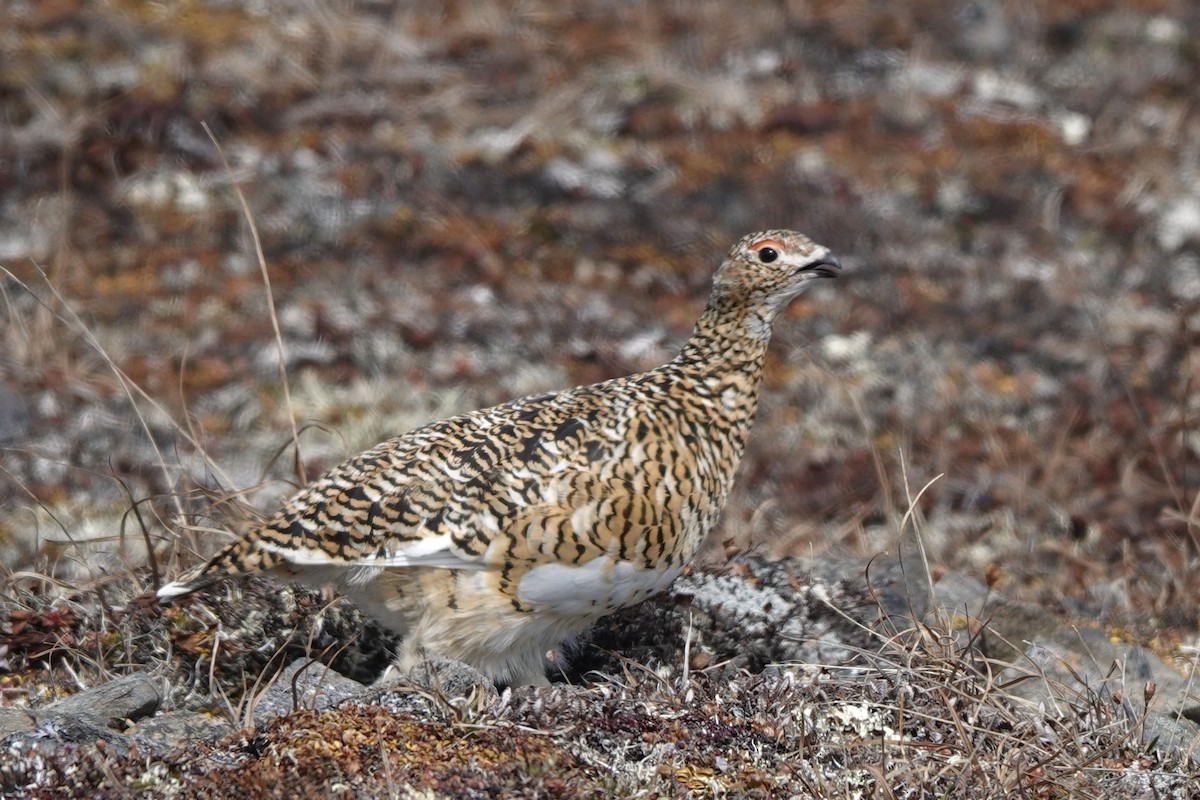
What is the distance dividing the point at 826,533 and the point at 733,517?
0.44 meters

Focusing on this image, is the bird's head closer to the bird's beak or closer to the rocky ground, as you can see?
the bird's beak

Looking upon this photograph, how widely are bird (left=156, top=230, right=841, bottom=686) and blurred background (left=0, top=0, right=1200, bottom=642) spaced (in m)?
0.97

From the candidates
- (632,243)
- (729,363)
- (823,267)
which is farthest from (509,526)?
(632,243)

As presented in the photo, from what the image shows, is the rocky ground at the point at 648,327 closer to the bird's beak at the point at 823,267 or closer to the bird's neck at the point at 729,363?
the bird's neck at the point at 729,363

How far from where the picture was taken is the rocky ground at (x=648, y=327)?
157 inches

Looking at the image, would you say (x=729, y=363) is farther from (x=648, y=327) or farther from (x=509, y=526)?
(x=648, y=327)

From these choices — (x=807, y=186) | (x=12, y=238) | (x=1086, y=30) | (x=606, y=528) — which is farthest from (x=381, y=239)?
(x=1086, y=30)

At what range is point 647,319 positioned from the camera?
29.5ft

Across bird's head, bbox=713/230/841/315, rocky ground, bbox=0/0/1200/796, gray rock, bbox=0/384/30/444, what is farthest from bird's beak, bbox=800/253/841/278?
gray rock, bbox=0/384/30/444

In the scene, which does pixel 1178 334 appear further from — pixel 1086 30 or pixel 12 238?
pixel 12 238

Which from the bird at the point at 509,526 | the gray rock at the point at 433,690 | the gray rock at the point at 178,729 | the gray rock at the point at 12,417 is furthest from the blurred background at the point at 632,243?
the gray rock at the point at 433,690

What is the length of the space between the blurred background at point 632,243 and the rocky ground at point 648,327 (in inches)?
1.2

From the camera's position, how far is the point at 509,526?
4098 millimetres

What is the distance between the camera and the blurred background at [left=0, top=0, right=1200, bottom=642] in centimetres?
720
